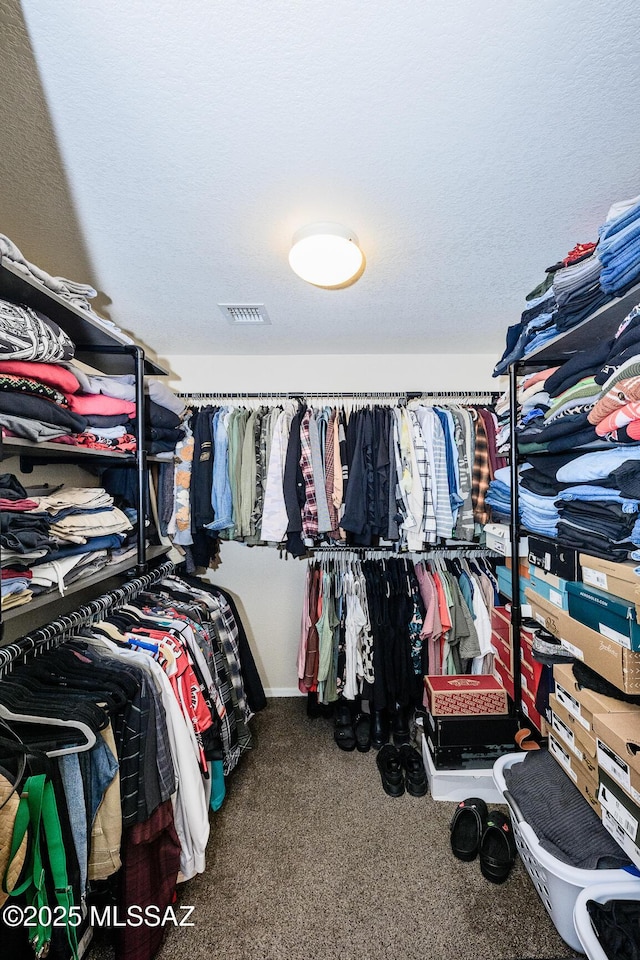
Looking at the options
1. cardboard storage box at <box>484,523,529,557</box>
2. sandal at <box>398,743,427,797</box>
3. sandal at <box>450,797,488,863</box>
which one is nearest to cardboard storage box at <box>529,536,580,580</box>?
cardboard storage box at <box>484,523,529,557</box>

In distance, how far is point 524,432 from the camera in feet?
5.20

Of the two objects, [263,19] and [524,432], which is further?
[524,432]

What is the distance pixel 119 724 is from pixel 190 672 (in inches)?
11.8

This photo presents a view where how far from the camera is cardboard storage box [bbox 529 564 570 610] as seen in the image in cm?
133

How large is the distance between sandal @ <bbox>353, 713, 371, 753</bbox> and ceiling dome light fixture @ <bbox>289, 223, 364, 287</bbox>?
7.61ft

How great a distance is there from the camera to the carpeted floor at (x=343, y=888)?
1.26 m

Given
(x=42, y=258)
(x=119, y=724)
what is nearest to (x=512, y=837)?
(x=119, y=724)

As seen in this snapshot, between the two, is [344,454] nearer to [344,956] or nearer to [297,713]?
[297,713]

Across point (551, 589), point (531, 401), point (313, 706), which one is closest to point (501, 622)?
point (551, 589)

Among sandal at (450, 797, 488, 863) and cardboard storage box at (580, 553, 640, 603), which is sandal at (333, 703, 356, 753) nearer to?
sandal at (450, 797, 488, 863)

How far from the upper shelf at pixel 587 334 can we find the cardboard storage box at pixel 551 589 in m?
0.83

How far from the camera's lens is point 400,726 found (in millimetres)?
2242

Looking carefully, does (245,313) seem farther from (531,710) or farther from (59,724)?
(531,710)

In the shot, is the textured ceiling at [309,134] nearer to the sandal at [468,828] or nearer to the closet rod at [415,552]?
the closet rod at [415,552]
